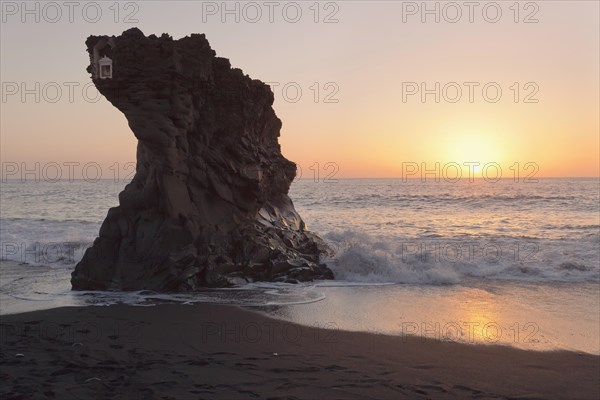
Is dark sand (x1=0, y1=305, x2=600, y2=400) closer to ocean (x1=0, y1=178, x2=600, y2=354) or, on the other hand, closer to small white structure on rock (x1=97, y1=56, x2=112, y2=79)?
ocean (x1=0, y1=178, x2=600, y2=354)

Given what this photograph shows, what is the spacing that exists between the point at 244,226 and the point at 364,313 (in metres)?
3.59

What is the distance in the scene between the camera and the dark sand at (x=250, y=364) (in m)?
5.33

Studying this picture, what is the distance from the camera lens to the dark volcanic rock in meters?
10.3

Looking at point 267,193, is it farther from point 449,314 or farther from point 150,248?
point 449,314

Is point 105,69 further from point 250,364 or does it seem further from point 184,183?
point 250,364

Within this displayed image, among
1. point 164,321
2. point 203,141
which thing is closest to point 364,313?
point 164,321

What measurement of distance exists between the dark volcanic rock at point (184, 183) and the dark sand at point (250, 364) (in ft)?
7.66

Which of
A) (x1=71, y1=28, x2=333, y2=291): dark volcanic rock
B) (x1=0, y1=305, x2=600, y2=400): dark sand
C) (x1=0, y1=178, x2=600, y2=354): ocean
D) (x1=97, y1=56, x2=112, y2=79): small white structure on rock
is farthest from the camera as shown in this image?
(x1=71, y1=28, x2=333, y2=291): dark volcanic rock

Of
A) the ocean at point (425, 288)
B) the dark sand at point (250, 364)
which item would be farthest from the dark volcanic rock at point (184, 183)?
the dark sand at point (250, 364)

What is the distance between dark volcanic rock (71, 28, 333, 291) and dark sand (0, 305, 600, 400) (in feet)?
7.66

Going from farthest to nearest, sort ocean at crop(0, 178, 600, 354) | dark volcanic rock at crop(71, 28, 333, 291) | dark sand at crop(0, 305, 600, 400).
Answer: dark volcanic rock at crop(71, 28, 333, 291), ocean at crop(0, 178, 600, 354), dark sand at crop(0, 305, 600, 400)

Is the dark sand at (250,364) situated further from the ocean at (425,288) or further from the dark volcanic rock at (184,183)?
the dark volcanic rock at (184,183)

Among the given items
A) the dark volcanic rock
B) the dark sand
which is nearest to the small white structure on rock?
the dark volcanic rock

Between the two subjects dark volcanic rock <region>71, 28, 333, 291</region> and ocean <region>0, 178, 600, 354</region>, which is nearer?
ocean <region>0, 178, 600, 354</region>
